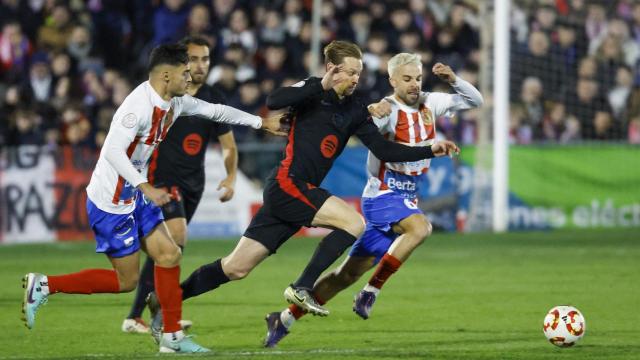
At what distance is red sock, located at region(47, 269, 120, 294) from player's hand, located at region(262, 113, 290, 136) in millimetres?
1452

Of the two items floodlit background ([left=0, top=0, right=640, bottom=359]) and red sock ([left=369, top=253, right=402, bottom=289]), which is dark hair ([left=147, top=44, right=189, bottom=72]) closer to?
red sock ([left=369, top=253, right=402, bottom=289])

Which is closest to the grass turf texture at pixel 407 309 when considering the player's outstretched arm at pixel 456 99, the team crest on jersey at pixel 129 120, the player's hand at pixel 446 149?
the player's hand at pixel 446 149

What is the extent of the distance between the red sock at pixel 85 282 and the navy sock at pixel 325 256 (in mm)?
1235

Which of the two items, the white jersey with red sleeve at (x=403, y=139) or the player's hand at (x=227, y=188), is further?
the player's hand at (x=227, y=188)

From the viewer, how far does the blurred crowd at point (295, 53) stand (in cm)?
1891

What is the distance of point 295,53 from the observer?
20.4m

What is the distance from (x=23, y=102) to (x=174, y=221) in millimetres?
9322

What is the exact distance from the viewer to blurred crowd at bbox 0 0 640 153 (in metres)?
18.9

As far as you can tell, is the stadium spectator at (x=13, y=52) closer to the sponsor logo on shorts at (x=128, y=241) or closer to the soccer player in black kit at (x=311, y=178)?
the soccer player in black kit at (x=311, y=178)

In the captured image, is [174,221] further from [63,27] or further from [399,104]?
[63,27]

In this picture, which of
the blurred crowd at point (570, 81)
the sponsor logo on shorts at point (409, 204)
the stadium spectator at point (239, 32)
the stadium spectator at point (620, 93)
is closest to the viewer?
the sponsor logo on shorts at point (409, 204)

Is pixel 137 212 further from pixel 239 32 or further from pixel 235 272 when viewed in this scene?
pixel 239 32

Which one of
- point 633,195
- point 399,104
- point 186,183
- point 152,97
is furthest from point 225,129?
point 633,195

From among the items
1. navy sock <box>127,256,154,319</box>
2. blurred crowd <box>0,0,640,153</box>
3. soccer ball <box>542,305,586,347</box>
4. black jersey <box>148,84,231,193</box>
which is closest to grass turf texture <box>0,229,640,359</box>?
soccer ball <box>542,305,586,347</box>
